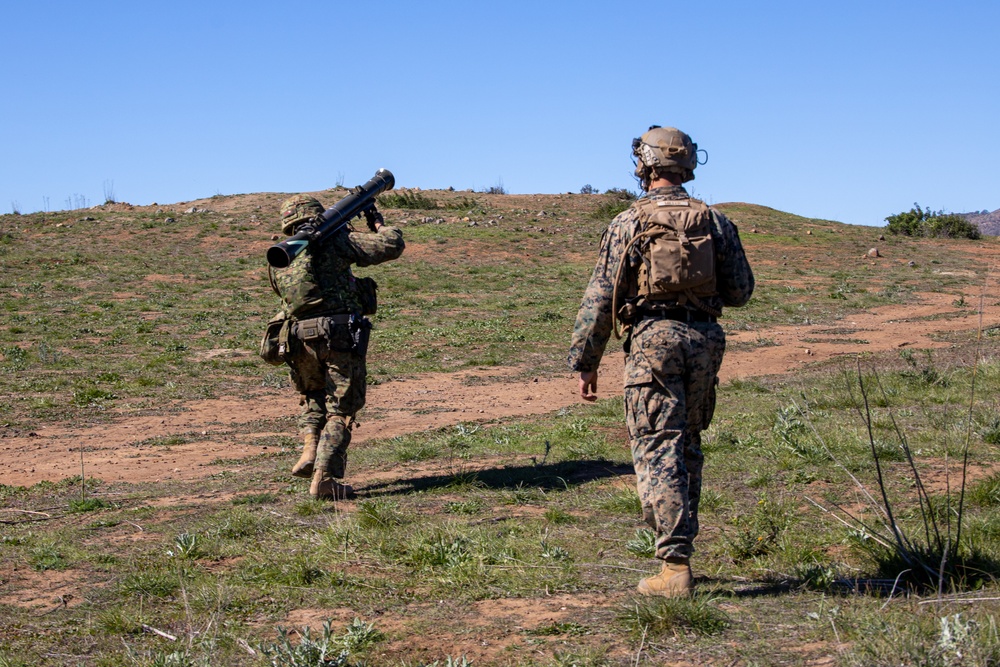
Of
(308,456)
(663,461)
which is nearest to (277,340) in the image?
(308,456)

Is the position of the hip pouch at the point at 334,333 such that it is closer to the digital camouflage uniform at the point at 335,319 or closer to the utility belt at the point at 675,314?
the digital camouflage uniform at the point at 335,319

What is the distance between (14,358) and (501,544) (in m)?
11.1

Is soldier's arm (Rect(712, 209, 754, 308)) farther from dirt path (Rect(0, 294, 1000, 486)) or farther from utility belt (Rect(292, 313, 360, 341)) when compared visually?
dirt path (Rect(0, 294, 1000, 486))

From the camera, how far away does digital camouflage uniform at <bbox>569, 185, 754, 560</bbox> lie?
447cm

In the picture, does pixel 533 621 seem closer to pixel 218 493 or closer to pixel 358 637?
pixel 358 637

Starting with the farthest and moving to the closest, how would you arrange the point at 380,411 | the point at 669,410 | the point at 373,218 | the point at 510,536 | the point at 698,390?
the point at 380,411
the point at 373,218
the point at 510,536
the point at 698,390
the point at 669,410

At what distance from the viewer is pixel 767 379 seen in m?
12.0

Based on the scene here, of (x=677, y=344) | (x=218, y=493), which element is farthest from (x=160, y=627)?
(x=218, y=493)

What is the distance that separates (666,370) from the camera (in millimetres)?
4535

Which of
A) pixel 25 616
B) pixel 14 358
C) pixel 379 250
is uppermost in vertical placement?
pixel 379 250

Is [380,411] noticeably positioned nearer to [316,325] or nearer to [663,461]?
[316,325]

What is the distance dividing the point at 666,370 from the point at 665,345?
4.3 inches

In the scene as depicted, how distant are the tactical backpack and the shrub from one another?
3380cm

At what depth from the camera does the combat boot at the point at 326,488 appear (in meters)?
6.98
